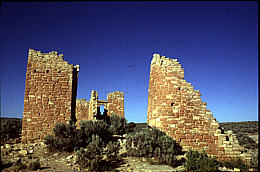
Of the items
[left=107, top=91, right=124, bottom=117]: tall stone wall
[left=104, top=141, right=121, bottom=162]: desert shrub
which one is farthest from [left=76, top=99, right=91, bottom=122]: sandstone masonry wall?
[left=104, top=141, right=121, bottom=162]: desert shrub

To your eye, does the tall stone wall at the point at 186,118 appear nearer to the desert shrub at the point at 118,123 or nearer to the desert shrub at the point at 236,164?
the desert shrub at the point at 236,164

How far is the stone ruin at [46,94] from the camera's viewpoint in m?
12.1

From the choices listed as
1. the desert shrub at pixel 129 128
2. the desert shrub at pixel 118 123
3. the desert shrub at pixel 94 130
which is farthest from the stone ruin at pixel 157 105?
the desert shrub at pixel 129 128

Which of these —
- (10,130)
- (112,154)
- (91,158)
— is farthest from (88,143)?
(10,130)

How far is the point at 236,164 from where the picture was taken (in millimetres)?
8180

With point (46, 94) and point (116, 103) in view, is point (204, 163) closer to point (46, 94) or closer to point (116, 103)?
point (46, 94)

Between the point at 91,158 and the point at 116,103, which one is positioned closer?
the point at 91,158

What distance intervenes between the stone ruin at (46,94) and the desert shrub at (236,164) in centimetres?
952

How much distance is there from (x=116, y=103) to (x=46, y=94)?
10.4m

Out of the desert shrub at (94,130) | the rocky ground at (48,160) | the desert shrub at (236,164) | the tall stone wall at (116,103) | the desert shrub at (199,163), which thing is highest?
the tall stone wall at (116,103)

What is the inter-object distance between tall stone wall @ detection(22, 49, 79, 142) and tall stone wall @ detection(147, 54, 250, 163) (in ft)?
21.2

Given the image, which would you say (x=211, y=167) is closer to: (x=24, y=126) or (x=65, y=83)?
(x=65, y=83)

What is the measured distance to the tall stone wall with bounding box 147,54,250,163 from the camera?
876cm

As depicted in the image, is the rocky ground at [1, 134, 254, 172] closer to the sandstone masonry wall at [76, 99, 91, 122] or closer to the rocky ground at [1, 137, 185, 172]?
the rocky ground at [1, 137, 185, 172]
